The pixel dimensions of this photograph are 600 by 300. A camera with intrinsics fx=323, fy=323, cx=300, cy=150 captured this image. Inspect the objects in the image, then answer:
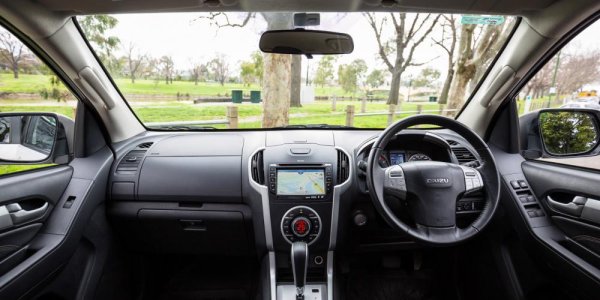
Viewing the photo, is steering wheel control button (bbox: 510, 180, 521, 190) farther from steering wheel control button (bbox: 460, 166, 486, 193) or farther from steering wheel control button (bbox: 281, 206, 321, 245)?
steering wheel control button (bbox: 281, 206, 321, 245)

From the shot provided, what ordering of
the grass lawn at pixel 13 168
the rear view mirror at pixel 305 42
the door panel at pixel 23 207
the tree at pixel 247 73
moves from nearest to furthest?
the door panel at pixel 23 207
the grass lawn at pixel 13 168
the rear view mirror at pixel 305 42
the tree at pixel 247 73

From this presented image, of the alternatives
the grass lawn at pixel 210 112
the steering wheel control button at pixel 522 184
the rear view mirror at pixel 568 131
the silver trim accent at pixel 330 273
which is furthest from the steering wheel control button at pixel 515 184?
the silver trim accent at pixel 330 273

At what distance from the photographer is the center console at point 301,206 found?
2.15 metres

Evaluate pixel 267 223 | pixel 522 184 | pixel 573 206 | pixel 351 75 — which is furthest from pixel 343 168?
pixel 351 75

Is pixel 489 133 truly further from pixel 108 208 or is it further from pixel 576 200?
pixel 108 208

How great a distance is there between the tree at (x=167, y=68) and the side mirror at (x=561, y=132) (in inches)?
123

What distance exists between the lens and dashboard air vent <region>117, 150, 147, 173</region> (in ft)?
7.84

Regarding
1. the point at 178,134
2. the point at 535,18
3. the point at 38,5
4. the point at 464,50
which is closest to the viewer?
the point at 38,5

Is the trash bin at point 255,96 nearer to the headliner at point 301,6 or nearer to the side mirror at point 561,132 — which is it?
the headliner at point 301,6

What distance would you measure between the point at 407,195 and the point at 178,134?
6.21 feet

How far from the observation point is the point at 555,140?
7.42ft

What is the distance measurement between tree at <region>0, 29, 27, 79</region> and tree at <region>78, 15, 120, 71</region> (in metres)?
0.38

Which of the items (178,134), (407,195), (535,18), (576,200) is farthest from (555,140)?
(178,134)

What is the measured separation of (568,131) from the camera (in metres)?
2.23
